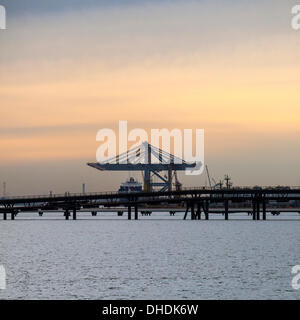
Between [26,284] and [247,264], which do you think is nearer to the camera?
[26,284]

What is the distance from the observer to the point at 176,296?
175ft

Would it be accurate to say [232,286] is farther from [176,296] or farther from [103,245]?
[103,245]

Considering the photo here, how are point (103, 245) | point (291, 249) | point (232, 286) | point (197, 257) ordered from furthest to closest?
point (103, 245) → point (291, 249) → point (197, 257) → point (232, 286)

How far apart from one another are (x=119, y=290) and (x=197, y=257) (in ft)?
96.7

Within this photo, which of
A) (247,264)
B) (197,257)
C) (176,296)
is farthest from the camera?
(197,257)

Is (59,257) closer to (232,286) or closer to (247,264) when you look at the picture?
(247,264)

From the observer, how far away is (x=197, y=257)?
3342 inches

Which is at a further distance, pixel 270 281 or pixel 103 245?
pixel 103 245

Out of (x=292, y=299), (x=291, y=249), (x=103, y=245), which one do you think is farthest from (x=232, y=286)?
(x=103, y=245)

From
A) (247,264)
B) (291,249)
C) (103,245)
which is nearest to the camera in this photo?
(247,264)
